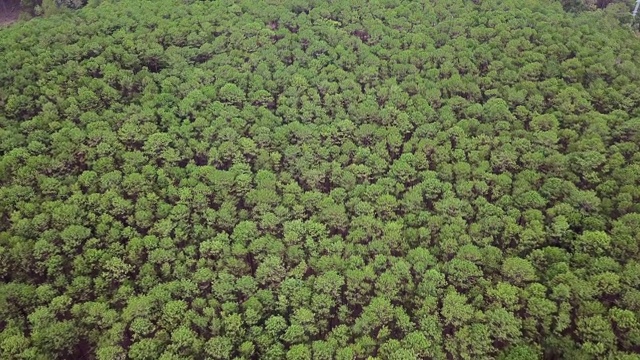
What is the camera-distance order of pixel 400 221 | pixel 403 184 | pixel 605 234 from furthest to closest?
1. pixel 403 184
2. pixel 400 221
3. pixel 605 234

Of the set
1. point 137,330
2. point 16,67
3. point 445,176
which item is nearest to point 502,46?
point 445,176

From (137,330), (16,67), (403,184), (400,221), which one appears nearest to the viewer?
(137,330)

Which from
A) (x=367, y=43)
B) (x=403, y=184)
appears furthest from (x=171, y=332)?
(x=367, y=43)

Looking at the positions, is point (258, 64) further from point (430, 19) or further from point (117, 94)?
point (430, 19)

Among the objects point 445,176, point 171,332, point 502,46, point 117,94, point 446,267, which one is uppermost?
point 502,46

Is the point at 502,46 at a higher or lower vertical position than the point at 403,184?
higher

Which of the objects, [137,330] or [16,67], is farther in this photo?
[16,67]
